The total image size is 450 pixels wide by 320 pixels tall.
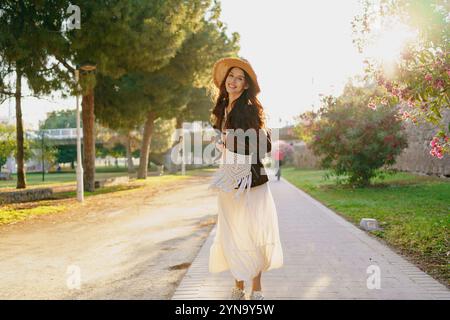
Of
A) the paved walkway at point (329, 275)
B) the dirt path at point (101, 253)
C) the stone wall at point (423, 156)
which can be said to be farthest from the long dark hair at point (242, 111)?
the stone wall at point (423, 156)

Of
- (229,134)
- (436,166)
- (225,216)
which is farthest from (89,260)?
(436,166)

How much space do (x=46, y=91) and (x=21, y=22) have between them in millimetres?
2535

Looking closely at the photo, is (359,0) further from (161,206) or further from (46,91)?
(46,91)

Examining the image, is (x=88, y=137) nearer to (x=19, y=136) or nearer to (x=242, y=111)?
(x=19, y=136)

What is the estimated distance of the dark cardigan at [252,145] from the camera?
12.8 ft

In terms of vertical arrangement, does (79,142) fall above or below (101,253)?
above

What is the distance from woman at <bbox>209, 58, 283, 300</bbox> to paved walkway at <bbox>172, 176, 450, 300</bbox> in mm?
529

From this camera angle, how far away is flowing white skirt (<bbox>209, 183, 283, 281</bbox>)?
3.94m

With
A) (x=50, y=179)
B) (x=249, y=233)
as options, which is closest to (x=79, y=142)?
(x=249, y=233)

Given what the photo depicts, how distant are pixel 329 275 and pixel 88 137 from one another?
51.6 ft

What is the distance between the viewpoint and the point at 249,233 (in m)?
3.97

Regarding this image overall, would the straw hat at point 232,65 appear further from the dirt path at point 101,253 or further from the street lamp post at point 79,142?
the street lamp post at point 79,142

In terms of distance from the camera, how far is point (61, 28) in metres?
15.8

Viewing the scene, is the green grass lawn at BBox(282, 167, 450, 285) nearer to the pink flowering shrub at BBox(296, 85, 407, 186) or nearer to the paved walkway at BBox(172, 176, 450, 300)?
the paved walkway at BBox(172, 176, 450, 300)
